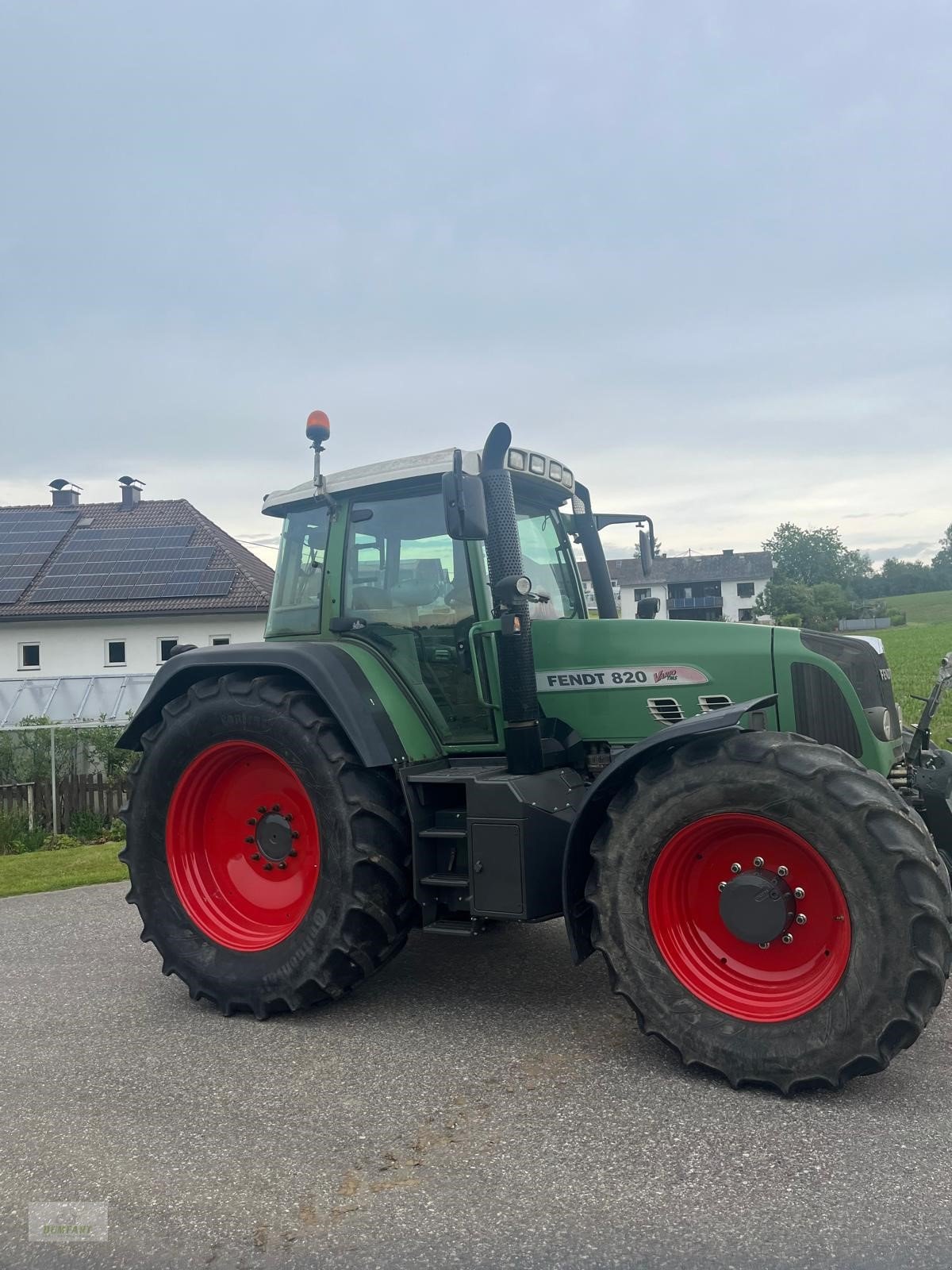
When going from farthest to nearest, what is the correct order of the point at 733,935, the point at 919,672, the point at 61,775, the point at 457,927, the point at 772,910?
the point at 919,672, the point at 61,775, the point at 457,927, the point at 733,935, the point at 772,910

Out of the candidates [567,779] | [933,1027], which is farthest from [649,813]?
[933,1027]

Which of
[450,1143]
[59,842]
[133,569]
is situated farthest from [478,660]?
[133,569]

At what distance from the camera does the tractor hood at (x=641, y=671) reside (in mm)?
4453

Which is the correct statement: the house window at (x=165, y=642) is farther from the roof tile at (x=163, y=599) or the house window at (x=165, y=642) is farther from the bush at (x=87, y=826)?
the bush at (x=87, y=826)

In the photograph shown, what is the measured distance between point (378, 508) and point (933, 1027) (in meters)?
3.29

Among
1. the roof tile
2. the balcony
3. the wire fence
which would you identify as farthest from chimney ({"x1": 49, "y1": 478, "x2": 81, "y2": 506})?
the balcony

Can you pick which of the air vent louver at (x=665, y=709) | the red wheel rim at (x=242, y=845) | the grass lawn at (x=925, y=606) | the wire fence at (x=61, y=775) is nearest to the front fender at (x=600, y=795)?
the air vent louver at (x=665, y=709)

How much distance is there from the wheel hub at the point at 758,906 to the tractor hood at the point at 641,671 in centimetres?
88

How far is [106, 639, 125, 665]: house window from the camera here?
25016 millimetres

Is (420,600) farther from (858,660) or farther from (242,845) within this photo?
(858,660)

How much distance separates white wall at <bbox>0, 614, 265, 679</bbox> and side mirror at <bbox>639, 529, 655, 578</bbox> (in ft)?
63.9

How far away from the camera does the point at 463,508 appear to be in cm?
414

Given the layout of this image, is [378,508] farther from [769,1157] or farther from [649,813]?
[769,1157]

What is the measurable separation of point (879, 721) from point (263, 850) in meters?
2.85
